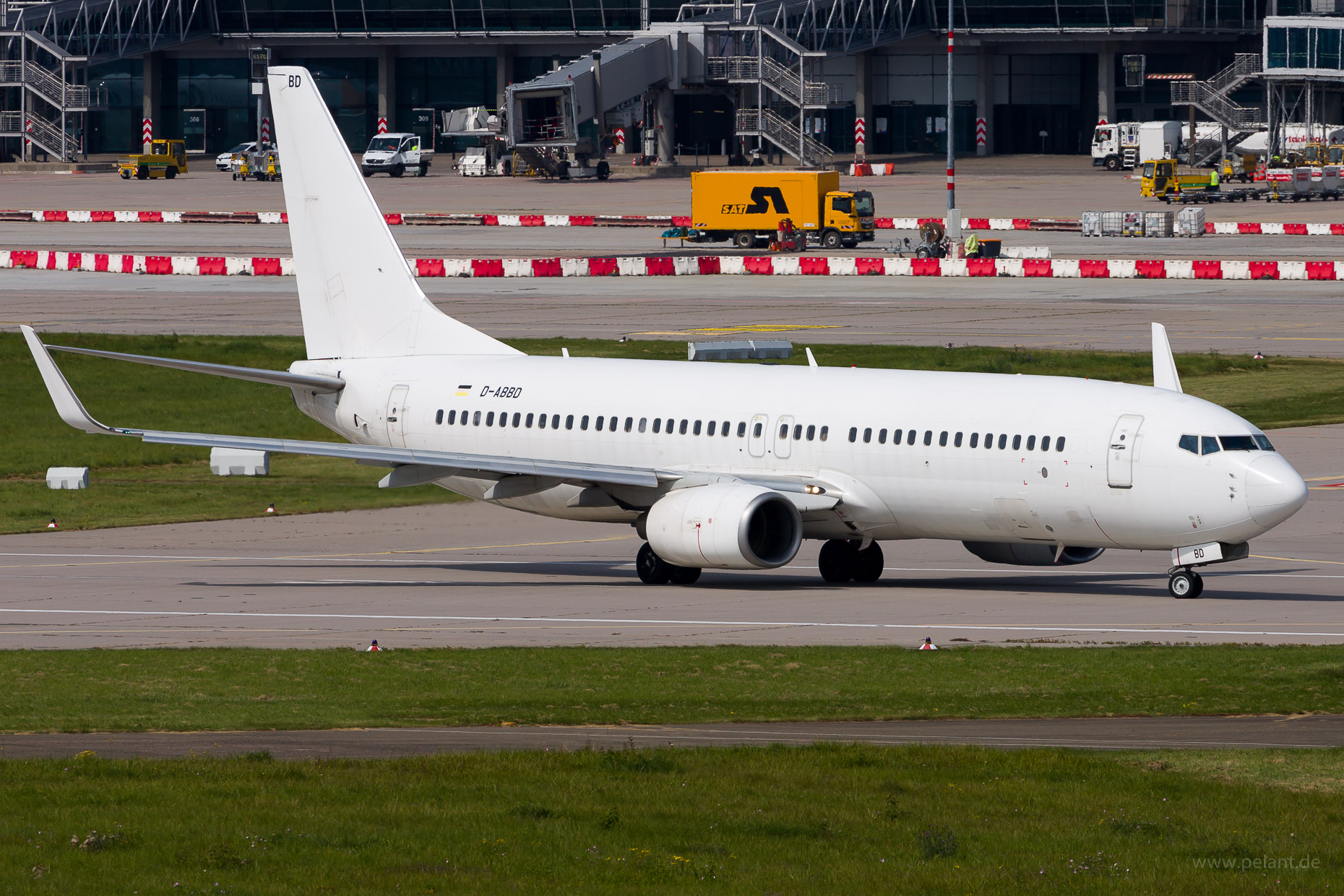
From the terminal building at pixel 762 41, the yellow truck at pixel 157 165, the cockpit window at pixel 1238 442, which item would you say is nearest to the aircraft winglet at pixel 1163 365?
the cockpit window at pixel 1238 442

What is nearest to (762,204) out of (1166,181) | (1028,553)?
(1166,181)

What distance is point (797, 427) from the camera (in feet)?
133

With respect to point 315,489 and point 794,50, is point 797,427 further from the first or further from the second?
point 794,50

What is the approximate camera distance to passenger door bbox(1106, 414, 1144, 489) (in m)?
36.6

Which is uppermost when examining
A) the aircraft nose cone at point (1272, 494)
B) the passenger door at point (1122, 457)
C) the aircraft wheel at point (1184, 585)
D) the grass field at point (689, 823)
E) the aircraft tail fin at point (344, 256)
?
the aircraft tail fin at point (344, 256)

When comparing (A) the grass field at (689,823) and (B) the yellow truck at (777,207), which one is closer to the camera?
(A) the grass field at (689,823)

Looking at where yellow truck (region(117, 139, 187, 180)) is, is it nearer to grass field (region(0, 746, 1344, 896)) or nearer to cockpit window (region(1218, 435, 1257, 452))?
cockpit window (region(1218, 435, 1257, 452))

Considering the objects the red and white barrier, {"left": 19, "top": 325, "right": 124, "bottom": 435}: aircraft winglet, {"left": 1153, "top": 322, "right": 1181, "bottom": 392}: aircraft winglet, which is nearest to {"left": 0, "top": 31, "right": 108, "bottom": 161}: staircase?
the red and white barrier

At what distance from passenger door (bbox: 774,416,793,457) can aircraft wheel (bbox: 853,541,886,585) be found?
276 cm

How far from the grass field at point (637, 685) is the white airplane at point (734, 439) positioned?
6.10 metres

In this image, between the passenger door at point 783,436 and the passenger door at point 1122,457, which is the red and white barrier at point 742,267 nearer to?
the passenger door at point 783,436

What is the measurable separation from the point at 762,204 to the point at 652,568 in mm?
79418

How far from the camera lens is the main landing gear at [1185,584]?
1486 inches

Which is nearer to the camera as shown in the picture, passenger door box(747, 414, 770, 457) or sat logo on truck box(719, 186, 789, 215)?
passenger door box(747, 414, 770, 457)
